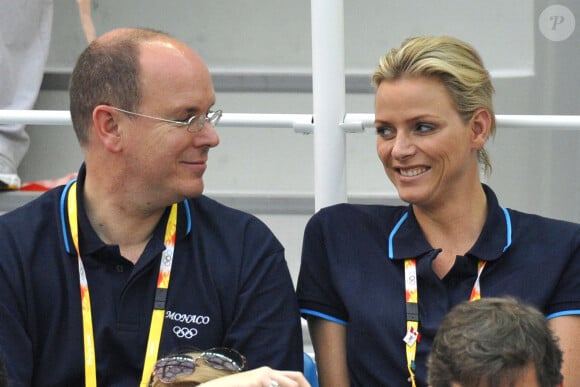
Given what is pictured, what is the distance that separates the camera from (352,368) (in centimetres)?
251

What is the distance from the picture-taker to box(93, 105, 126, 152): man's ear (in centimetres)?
251

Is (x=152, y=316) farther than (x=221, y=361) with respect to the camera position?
Yes

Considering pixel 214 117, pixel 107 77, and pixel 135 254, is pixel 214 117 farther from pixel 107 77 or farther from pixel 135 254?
pixel 135 254

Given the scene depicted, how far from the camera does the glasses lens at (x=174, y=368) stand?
196cm

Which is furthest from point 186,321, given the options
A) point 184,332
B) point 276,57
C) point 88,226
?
point 276,57

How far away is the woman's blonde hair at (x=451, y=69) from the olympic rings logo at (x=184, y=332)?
719 millimetres

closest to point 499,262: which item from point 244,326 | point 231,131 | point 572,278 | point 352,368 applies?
point 572,278

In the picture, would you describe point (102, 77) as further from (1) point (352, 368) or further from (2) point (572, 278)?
(2) point (572, 278)

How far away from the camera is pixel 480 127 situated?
101 inches

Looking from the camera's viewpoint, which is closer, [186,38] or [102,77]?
[102,77]

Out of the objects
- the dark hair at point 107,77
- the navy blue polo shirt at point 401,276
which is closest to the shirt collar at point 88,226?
the dark hair at point 107,77

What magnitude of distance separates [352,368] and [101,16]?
2764 mm

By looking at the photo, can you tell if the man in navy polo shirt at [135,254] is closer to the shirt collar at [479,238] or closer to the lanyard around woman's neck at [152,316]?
the lanyard around woman's neck at [152,316]

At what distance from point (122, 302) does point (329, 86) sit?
2.48 ft
